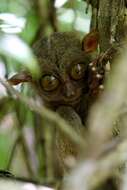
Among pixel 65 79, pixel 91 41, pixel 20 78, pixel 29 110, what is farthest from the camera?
pixel 29 110

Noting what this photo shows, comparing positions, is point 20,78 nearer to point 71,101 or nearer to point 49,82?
point 49,82

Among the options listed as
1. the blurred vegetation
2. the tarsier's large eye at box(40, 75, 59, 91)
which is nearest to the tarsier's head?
the tarsier's large eye at box(40, 75, 59, 91)

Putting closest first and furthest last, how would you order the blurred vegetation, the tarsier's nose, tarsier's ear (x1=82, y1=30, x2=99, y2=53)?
tarsier's ear (x1=82, y1=30, x2=99, y2=53) → the tarsier's nose → the blurred vegetation

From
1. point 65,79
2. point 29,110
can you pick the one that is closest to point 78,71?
point 65,79

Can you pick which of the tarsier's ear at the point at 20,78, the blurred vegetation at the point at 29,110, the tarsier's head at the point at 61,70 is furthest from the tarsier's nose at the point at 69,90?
the blurred vegetation at the point at 29,110

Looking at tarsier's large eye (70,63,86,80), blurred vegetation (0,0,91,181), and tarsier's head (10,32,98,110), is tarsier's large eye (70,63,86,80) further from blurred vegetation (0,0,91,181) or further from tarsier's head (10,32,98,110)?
blurred vegetation (0,0,91,181)

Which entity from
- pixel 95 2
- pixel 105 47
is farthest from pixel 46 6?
pixel 105 47

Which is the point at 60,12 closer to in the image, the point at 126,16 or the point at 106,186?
the point at 126,16
